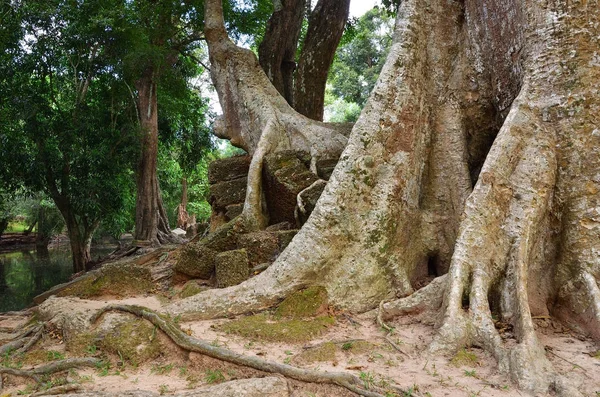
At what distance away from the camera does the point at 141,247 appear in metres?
10.8

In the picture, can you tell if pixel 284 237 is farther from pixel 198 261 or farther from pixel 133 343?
pixel 133 343

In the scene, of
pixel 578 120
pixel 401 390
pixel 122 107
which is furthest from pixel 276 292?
pixel 122 107

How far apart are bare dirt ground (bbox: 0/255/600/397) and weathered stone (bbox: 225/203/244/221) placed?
2.65 metres

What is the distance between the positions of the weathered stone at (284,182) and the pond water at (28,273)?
643cm

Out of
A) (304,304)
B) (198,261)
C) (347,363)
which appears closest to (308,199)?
(198,261)

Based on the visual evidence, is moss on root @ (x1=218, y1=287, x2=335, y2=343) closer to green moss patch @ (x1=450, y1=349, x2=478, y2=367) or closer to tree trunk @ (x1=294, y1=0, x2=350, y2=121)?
green moss patch @ (x1=450, y1=349, x2=478, y2=367)

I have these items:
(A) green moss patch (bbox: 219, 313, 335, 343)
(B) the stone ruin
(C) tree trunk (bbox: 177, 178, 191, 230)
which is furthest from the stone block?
(C) tree trunk (bbox: 177, 178, 191, 230)

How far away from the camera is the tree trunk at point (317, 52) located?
8.29 meters

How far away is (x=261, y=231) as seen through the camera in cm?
527

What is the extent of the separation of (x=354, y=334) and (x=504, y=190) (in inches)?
60.2

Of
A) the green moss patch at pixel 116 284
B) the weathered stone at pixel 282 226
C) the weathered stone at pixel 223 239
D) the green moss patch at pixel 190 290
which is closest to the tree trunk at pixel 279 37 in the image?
the weathered stone at pixel 282 226

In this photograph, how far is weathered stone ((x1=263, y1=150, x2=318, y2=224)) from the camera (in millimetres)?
5592

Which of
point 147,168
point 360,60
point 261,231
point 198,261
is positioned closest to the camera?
point 198,261

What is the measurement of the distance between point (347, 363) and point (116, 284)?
2749 millimetres
